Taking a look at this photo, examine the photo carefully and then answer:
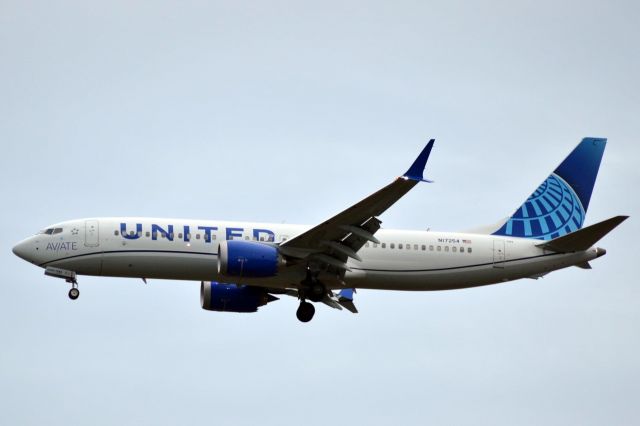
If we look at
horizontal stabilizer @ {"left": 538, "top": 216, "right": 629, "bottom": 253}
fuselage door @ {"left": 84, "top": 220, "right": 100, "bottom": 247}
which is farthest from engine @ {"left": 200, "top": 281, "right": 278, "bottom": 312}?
horizontal stabilizer @ {"left": 538, "top": 216, "right": 629, "bottom": 253}

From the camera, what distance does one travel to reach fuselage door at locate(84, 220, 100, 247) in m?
44.5

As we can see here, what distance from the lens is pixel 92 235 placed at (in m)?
44.6

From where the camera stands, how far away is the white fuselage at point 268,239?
44.4 meters

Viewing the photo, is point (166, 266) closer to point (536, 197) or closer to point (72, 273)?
point (72, 273)

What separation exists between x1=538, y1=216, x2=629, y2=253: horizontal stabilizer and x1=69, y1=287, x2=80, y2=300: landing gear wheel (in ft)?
57.5

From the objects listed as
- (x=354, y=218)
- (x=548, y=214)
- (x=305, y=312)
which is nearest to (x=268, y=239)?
(x=305, y=312)

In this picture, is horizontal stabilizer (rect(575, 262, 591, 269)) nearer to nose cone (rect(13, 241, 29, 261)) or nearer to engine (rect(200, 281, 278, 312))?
engine (rect(200, 281, 278, 312))

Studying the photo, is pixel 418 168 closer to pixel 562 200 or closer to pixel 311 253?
pixel 311 253

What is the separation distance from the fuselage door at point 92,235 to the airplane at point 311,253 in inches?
1.4

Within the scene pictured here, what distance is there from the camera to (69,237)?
44906 millimetres

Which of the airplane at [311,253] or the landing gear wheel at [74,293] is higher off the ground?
the airplane at [311,253]

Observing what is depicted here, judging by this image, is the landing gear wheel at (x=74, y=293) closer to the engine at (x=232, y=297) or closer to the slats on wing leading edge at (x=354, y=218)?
the engine at (x=232, y=297)

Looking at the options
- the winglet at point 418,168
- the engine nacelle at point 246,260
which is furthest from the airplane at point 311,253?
the winglet at point 418,168

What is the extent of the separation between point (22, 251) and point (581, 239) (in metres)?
20.7
